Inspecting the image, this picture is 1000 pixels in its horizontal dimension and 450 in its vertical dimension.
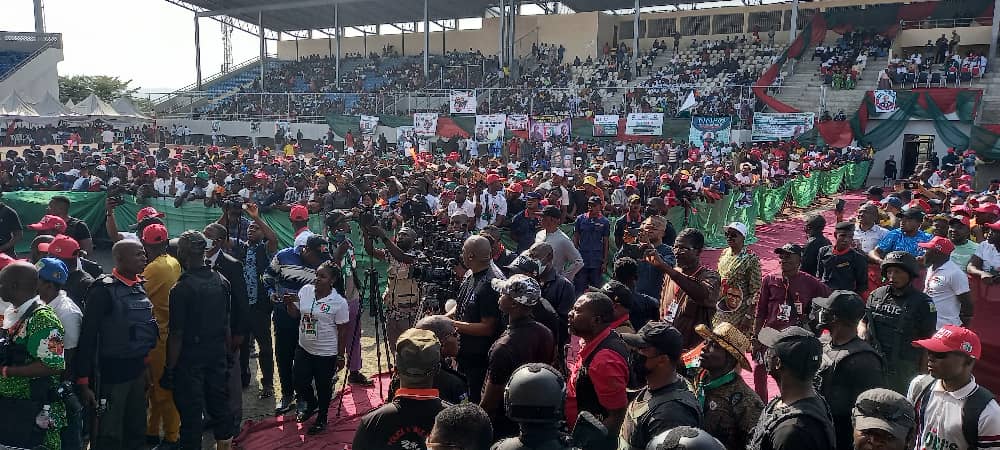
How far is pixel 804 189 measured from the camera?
63.4 ft

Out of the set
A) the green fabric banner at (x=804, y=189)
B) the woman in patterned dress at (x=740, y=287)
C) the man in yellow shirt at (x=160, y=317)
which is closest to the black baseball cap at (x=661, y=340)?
the woman in patterned dress at (x=740, y=287)

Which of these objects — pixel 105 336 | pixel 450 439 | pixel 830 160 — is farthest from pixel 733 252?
pixel 830 160

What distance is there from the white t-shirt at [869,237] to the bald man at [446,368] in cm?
521

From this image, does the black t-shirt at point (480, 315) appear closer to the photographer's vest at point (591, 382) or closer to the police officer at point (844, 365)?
the photographer's vest at point (591, 382)

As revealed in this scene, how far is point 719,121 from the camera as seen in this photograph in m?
24.0

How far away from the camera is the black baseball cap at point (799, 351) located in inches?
114

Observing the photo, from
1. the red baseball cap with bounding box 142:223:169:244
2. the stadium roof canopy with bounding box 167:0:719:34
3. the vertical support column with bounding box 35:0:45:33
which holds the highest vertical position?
the stadium roof canopy with bounding box 167:0:719:34

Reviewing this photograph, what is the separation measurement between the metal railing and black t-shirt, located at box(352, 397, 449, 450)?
118 ft

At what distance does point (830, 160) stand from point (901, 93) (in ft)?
15.7

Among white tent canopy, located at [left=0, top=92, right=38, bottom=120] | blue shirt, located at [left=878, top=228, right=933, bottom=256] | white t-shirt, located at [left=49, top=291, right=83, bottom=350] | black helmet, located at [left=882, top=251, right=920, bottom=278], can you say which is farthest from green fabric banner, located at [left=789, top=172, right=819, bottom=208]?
white tent canopy, located at [left=0, top=92, right=38, bottom=120]

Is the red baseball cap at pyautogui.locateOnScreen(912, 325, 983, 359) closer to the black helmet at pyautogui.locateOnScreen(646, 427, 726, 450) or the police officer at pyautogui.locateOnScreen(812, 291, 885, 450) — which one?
the police officer at pyautogui.locateOnScreen(812, 291, 885, 450)

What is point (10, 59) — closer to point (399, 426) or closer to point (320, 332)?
point (320, 332)

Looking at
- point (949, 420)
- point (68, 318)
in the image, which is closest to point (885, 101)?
point (949, 420)

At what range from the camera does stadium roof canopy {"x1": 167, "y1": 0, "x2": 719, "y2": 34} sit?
1575 inches
